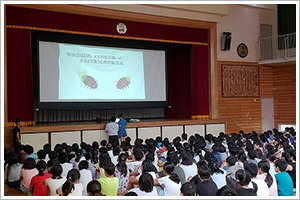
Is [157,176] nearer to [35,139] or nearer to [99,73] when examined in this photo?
[35,139]

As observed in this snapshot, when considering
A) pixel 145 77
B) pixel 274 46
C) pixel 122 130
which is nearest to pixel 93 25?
pixel 145 77

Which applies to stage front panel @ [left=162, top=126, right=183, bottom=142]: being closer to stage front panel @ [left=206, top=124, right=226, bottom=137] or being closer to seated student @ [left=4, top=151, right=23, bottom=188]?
stage front panel @ [left=206, top=124, right=226, bottom=137]

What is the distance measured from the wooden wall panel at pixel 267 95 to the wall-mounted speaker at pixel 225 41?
49 cm

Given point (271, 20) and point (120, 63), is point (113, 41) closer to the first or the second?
point (120, 63)

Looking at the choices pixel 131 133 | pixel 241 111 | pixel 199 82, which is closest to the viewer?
pixel 131 133

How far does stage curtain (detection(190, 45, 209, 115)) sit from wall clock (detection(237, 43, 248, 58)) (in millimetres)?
1462

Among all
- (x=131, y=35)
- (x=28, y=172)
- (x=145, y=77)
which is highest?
(x=131, y=35)

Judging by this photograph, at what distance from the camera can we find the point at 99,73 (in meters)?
10.1

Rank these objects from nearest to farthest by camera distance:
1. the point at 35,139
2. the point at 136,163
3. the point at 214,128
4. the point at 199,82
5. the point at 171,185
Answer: the point at 171,185 → the point at 136,163 → the point at 35,139 → the point at 214,128 → the point at 199,82

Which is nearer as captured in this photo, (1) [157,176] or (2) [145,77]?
(1) [157,176]

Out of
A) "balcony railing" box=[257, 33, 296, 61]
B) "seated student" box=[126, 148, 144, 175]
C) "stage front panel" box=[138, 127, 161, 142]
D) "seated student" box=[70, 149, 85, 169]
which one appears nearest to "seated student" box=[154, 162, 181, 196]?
"seated student" box=[126, 148, 144, 175]

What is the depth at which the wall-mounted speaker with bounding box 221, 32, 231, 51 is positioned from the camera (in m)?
11.7

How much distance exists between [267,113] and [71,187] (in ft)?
36.1

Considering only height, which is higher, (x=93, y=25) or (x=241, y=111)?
(x=93, y=25)
